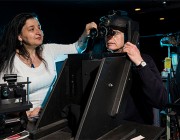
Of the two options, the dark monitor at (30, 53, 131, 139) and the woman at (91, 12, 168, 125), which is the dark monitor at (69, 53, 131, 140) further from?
the woman at (91, 12, 168, 125)

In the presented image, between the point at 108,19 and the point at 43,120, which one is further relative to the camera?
the point at 108,19

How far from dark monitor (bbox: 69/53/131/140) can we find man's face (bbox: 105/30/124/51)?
286mm

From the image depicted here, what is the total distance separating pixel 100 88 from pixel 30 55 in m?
0.96

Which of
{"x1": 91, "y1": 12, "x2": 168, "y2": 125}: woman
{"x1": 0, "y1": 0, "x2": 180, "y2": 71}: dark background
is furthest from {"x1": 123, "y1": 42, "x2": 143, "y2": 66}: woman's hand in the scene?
{"x1": 0, "y1": 0, "x2": 180, "y2": 71}: dark background

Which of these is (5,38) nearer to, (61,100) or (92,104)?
(61,100)

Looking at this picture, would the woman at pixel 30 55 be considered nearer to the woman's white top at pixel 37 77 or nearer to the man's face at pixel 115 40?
the woman's white top at pixel 37 77

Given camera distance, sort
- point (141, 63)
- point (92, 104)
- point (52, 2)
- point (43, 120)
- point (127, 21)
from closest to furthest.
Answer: point (92, 104)
point (43, 120)
point (141, 63)
point (127, 21)
point (52, 2)

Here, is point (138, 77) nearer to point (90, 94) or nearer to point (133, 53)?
point (133, 53)

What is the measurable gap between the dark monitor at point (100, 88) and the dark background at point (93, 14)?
3.94 metres

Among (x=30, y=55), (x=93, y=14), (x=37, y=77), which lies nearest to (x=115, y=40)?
(x=37, y=77)

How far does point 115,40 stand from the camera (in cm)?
121

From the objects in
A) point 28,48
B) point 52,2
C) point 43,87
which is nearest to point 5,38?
point 28,48

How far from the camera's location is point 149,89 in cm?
107

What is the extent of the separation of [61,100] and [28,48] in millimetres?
775
